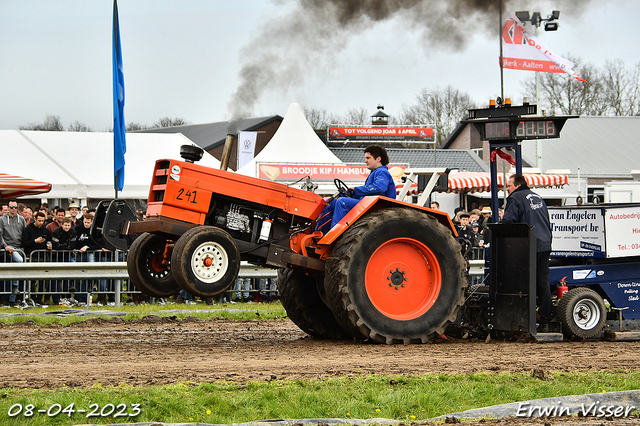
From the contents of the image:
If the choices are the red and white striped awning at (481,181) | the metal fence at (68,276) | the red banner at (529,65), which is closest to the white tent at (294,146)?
the red and white striped awning at (481,181)

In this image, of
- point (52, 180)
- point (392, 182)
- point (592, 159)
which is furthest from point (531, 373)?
point (592, 159)

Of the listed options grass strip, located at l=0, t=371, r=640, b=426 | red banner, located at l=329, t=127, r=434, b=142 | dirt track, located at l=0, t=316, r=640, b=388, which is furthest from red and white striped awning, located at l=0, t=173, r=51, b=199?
red banner, located at l=329, t=127, r=434, b=142

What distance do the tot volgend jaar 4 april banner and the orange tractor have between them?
39.4ft

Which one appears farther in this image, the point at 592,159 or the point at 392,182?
the point at 592,159

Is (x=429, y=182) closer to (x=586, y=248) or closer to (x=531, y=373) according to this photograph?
(x=586, y=248)

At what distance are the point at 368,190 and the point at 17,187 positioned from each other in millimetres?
10927

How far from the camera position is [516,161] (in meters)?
9.60

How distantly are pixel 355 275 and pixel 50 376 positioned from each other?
3283mm

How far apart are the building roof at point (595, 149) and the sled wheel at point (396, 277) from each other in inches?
1197

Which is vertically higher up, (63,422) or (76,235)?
(76,235)

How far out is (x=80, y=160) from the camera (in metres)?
23.6

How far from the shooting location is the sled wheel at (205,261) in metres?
7.52

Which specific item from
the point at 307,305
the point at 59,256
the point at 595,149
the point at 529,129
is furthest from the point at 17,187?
the point at 595,149

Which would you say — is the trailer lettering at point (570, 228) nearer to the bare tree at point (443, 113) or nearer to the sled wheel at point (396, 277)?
the sled wheel at point (396, 277)
